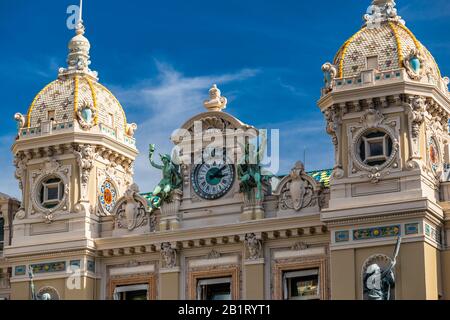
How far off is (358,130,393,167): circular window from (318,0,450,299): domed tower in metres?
0.04

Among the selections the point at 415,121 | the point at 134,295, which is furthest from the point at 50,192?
the point at 415,121

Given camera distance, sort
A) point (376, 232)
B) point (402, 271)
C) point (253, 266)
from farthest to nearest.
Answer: point (253, 266)
point (376, 232)
point (402, 271)

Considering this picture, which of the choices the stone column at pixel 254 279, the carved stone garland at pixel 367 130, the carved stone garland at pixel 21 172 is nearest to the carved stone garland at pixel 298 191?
the carved stone garland at pixel 367 130

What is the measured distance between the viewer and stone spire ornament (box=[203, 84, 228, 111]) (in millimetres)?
56312

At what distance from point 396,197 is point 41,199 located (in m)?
16.4

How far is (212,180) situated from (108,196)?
599 cm

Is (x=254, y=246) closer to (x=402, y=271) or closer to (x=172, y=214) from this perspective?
(x=172, y=214)

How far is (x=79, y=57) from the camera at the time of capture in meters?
60.5

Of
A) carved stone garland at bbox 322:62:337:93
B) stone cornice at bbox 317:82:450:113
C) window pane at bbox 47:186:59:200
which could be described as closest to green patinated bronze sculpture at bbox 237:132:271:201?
carved stone garland at bbox 322:62:337:93

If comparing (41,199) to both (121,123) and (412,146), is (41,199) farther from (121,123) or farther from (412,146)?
(412,146)

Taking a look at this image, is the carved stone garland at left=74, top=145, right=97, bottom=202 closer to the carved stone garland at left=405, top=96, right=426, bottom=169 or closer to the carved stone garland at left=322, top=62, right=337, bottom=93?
the carved stone garland at left=322, top=62, right=337, bottom=93

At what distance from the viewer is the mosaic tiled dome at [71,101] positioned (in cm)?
5872

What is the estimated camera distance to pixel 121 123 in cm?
6047

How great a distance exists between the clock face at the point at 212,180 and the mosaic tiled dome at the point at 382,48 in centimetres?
622
